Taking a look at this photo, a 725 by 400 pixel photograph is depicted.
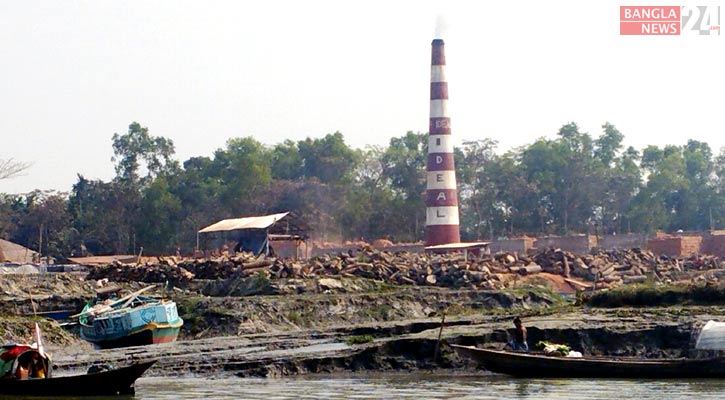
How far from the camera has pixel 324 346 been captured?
3534cm

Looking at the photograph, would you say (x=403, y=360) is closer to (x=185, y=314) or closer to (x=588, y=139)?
(x=185, y=314)

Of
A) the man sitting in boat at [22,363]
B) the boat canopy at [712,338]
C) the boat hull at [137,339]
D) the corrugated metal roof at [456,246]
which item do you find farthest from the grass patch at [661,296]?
the corrugated metal roof at [456,246]

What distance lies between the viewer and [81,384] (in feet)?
85.4

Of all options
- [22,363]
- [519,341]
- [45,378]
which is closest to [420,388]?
[519,341]

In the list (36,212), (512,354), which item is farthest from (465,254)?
(36,212)

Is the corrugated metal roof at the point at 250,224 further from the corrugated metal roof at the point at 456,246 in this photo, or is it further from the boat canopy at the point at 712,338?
the boat canopy at the point at 712,338

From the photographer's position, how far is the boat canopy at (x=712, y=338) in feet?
92.9

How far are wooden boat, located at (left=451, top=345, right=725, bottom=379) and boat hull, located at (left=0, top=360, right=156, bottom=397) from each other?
8.01 metres

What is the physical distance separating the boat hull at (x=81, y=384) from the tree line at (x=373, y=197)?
64.1 metres

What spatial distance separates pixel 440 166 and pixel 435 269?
49.9 ft

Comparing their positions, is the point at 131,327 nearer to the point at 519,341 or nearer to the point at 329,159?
the point at 519,341

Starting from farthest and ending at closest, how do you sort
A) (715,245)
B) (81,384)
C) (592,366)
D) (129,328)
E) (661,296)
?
(715,245)
(661,296)
(129,328)
(592,366)
(81,384)

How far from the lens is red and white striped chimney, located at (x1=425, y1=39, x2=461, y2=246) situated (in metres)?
66.1

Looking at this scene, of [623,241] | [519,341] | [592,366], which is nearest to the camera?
[592,366]
